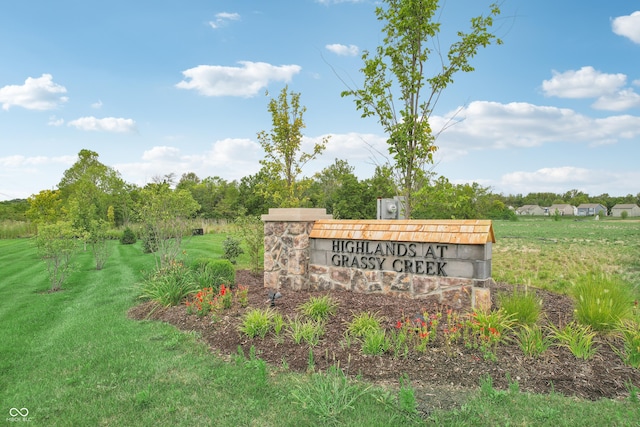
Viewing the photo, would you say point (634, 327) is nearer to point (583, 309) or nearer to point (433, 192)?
point (583, 309)

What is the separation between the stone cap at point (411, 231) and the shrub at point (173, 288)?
8.98 ft

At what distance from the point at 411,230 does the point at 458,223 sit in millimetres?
803

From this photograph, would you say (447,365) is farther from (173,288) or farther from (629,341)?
(173,288)

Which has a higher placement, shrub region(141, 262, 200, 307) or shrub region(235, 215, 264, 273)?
shrub region(235, 215, 264, 273)

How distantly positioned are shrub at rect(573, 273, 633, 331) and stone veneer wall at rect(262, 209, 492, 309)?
1.29 metres

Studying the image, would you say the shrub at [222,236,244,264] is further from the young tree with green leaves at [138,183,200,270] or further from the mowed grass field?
the mowed grass field

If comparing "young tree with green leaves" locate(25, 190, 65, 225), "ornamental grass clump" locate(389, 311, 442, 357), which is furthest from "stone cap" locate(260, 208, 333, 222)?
"young tree with green leaves" locate(25, 190, 65, 225)

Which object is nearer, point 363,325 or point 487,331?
point 487,331

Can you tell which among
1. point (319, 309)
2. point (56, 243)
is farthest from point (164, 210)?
point (319, 309)

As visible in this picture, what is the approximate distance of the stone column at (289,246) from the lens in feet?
27.1

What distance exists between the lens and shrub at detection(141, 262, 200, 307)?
8039mm

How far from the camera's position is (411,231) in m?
7.11

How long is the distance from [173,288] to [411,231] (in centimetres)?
477

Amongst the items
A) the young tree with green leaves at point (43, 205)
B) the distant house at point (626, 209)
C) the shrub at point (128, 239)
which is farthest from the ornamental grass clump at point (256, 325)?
the distant house at point (626, 209)
